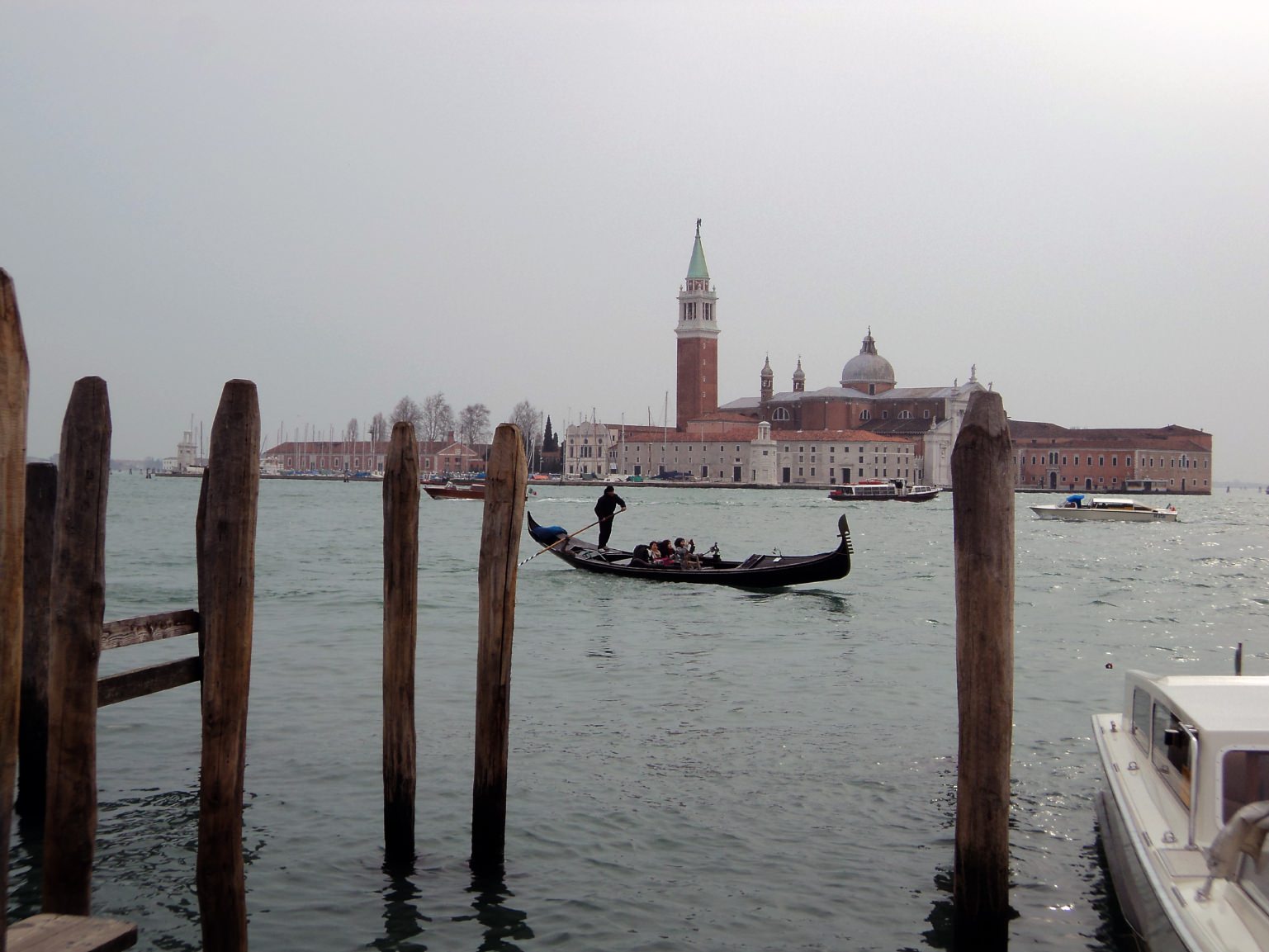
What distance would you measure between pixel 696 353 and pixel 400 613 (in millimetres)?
76232

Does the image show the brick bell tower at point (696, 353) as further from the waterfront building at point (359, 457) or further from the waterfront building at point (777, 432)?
the waterfront building at point (359, 457)

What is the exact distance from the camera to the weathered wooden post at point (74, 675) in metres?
3.21

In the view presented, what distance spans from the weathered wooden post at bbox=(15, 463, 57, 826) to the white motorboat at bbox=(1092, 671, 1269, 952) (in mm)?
3244

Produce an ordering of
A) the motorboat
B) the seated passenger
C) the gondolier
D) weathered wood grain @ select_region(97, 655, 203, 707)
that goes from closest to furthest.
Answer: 1. weathered wood grain @ select_region(97, 655, 203, 707)
2. the seated passenger
3. the gondolier
4. the motorboat

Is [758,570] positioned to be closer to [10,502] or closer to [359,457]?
[10,502]

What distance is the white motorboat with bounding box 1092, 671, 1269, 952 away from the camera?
2.85 m

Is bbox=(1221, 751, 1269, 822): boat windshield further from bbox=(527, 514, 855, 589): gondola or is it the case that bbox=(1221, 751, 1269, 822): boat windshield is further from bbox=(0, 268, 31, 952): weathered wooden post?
bbox=(527, 514, 855, 589): gondola

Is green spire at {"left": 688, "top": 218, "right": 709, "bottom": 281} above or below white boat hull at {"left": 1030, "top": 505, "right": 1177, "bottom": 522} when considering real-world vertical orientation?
above

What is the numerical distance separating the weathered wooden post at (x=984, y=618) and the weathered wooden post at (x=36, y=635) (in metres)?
2.70

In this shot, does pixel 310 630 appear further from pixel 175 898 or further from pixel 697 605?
pixel 175 898

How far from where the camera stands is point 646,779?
5383 millimetres

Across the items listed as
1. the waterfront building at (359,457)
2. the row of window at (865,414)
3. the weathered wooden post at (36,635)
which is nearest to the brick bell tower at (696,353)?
the row of window at (865,414)

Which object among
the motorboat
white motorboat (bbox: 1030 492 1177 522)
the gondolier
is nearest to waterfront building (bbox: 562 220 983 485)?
the motorboat

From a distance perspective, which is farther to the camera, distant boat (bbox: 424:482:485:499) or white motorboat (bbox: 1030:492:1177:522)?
distant boat (bbox: 424:482:485:499)
